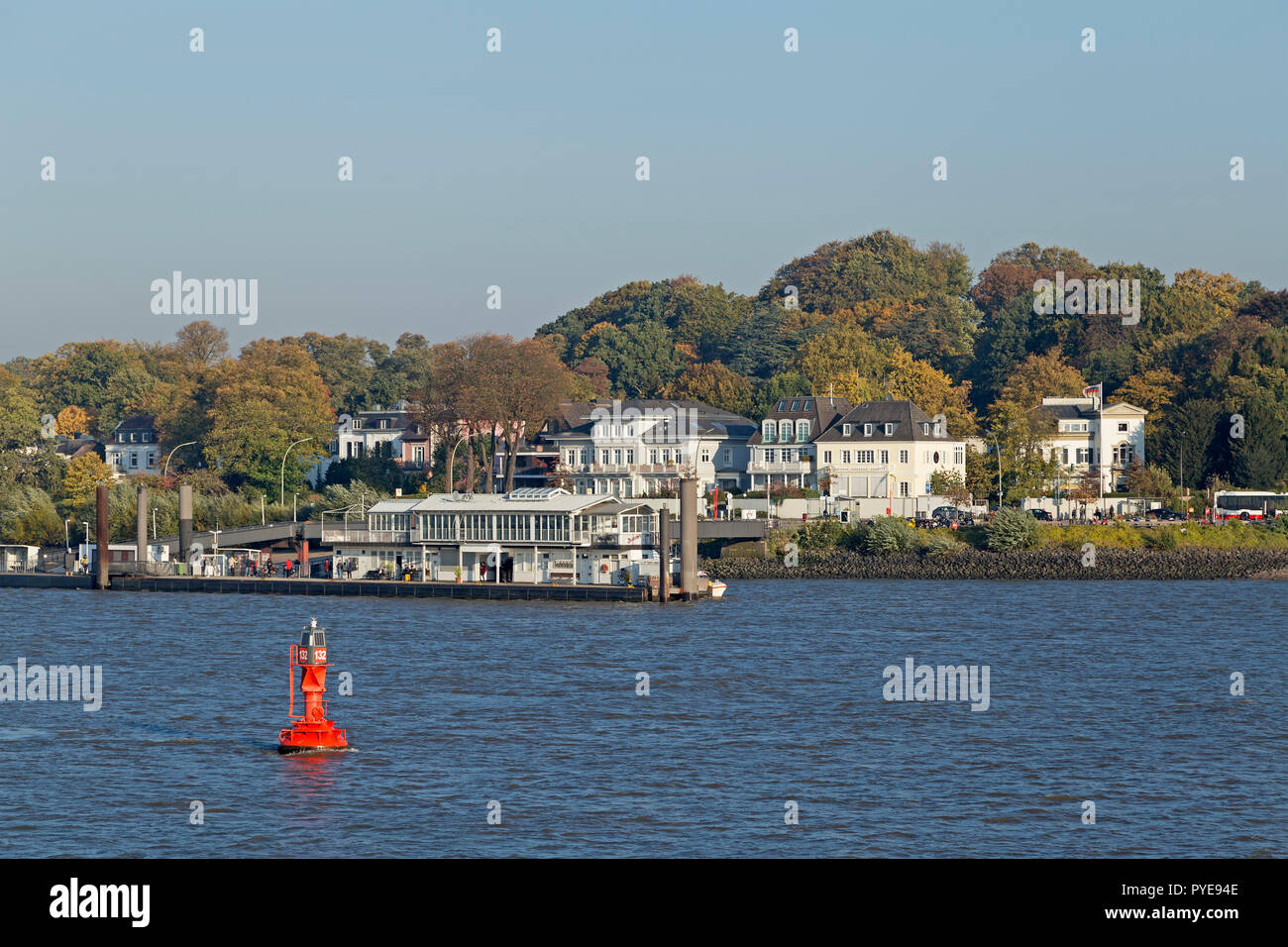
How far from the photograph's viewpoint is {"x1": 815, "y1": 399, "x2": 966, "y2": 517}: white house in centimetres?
11394

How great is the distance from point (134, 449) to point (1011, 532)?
9759 cm

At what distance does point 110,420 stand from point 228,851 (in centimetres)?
16233

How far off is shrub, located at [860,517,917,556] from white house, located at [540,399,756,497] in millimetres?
27634

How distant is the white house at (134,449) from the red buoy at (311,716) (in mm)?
128883

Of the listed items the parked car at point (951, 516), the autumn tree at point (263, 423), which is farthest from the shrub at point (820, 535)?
the autumn tree at point (263, 423)

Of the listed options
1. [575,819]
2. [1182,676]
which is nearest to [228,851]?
[575,819]

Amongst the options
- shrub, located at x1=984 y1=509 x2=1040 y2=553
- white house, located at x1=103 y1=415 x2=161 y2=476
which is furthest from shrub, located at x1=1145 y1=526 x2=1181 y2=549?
white house, located at x1=103 y1=415 x2=161 y2=476

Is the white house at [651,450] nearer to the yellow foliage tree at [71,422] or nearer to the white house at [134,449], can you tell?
the white house at [134,449]

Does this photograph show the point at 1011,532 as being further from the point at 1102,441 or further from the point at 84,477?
the point at 84,477

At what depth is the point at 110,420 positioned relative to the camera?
179m

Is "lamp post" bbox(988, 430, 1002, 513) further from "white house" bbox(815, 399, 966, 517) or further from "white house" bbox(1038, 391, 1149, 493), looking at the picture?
"white house" bbox(1038, 391, 1149, 493)

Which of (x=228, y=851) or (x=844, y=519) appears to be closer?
(x=228, y=851)
